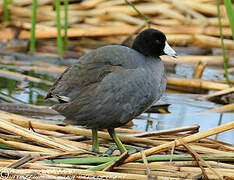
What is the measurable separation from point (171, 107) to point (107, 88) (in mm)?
1434

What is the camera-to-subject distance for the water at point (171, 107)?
3.15m

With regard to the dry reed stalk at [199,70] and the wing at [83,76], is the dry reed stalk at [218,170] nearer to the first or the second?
the wing at [83,76]

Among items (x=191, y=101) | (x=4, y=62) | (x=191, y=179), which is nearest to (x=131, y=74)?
(x=191, y=179)

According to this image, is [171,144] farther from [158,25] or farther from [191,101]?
[158,25]

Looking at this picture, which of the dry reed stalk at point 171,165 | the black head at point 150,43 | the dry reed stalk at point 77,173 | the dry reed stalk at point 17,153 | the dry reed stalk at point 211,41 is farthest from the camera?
the dry reed stalk at point 211,41

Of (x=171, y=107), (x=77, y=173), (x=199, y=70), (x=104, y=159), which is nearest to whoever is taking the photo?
(x=77, y=173)

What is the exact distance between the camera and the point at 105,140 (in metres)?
2.61

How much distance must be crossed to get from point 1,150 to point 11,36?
3.40m

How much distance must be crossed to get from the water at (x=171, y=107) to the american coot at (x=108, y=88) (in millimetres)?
774

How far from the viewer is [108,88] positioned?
225 cm

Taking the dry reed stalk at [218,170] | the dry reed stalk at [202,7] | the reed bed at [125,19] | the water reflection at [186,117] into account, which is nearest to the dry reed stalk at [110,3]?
the reed bed at [125,19]

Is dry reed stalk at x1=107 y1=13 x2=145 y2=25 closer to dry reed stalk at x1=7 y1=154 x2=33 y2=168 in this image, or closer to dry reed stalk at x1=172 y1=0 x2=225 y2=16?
dry reed stalk at x1=172 y1=0 x2=225 y2=16

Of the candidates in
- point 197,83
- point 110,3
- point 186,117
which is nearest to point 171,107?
point 186,117

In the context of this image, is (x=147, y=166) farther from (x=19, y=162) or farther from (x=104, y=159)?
(x=19, y=162)
